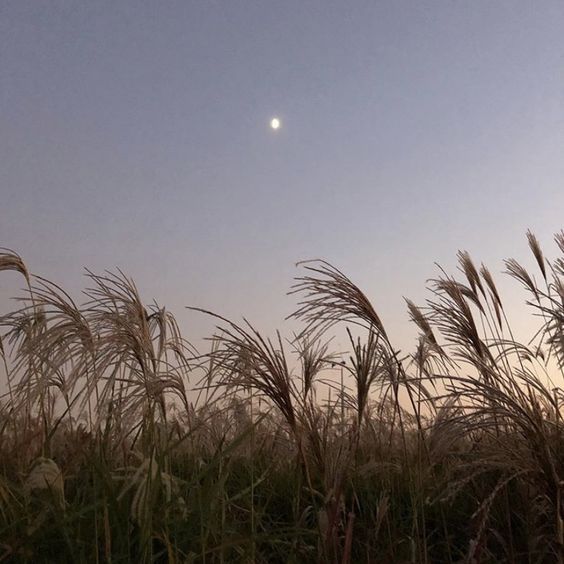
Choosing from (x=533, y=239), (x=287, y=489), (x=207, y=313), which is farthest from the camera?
(x=533, y=239)

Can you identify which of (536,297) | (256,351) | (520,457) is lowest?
(520,457)

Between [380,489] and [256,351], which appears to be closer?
[256,351]

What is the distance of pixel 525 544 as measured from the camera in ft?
11.2

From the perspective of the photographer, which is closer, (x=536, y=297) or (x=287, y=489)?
(x=287, y=489)

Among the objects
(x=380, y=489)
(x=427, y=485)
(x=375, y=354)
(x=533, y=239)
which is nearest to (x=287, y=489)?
(x=380, y=489)

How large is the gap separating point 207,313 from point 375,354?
3.73ft

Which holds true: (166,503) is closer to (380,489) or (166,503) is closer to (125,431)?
(125,431)

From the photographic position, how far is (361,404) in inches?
116

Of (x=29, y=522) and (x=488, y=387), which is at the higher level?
(x=488, y=387)

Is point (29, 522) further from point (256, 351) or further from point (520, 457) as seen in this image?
point (520, 457)

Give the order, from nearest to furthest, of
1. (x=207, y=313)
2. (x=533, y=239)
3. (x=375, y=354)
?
(x=207, y=313) → (x=375, y=354) → (x=533, y=239)

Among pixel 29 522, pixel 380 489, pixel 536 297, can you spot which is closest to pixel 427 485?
pixel 380 489

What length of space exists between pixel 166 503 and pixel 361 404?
3.50ft

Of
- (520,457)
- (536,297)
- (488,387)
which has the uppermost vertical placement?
(536,297)
